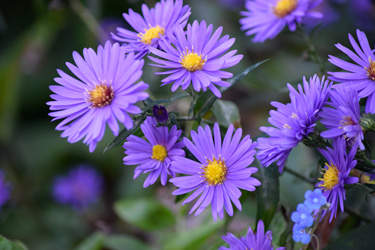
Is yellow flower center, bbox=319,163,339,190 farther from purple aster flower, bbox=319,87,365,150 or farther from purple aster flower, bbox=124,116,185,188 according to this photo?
purple aster flower, bbox=124,116,185,188

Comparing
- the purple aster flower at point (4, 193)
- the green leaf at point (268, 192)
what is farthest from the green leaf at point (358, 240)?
the purple aster flower at point (4, 193)

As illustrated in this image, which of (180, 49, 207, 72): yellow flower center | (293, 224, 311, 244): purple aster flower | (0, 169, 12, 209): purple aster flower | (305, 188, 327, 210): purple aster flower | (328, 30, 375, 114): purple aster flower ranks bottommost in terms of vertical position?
(0, 169, 12, 209): purple aster flower

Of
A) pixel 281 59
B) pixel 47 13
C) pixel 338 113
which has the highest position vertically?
pixel 281 59

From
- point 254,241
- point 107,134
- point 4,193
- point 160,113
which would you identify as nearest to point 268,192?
point 254,241

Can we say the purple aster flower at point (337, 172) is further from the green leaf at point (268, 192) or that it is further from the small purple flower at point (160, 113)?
the small purple flower at point (160, 113)

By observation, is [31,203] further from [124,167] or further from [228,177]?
[228,177]

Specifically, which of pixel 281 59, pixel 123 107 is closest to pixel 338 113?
pixel 123 107

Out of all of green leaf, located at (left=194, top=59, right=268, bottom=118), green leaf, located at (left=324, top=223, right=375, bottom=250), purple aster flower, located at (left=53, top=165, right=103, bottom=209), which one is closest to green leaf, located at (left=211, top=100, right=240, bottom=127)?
green leaf, located at (left=194, top=59, right=268, bottom=118)
